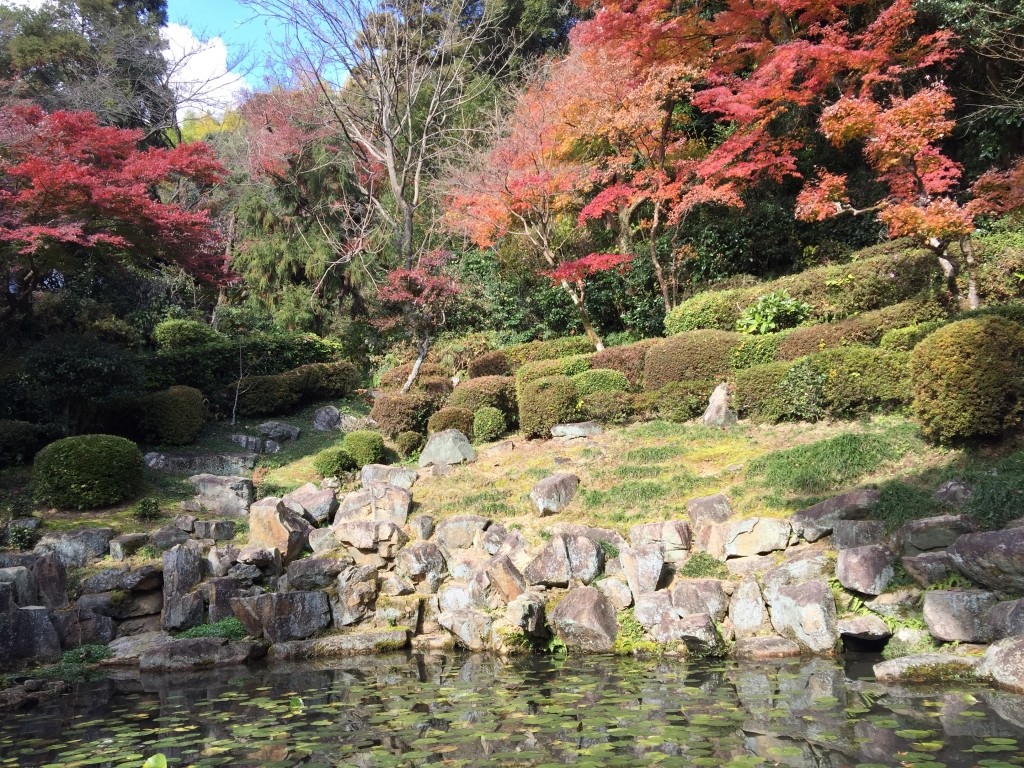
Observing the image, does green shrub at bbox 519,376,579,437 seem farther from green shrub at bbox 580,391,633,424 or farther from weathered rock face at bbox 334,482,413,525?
weathered rock face at bbox 334,482,413,525

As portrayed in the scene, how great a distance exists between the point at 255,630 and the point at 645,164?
38.3 ft

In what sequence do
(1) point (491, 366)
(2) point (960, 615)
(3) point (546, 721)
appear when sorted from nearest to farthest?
(3) point (546, 721) → (2) point (960, 615) → (1) point (491, 366)

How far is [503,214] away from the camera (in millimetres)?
15312

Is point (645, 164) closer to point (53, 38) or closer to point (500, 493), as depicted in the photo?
point (500, 493)

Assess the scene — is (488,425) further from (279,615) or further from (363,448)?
(279,615)

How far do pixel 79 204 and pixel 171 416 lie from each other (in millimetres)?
3906

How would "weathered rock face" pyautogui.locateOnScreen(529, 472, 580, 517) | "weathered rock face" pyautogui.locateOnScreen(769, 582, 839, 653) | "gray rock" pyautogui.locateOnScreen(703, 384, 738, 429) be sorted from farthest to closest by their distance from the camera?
"gray rock" pyautogui.locateOnScreen(703, 384, 738, 429) → "weathered rock face" pyautogui.locateOnScreen(529, 472, 580, 517) → "weathered rock face" pyautogui.locateOnScreen(769, 582, 839, 653)

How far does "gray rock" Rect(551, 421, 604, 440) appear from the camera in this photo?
11438mm

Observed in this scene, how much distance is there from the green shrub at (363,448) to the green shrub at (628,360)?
12.9 ft

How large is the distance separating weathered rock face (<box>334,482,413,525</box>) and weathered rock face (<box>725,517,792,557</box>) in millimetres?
4359

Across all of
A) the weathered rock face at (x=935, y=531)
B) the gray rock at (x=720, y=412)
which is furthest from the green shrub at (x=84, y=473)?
the weathered rock face at (x=935, y=531)

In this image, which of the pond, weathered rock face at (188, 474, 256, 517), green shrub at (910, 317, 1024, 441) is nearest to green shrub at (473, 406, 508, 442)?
weathered rock face at (188, 474, 256, 517)

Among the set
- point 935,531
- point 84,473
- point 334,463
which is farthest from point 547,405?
point 84,473

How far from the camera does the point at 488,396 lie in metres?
12.8
